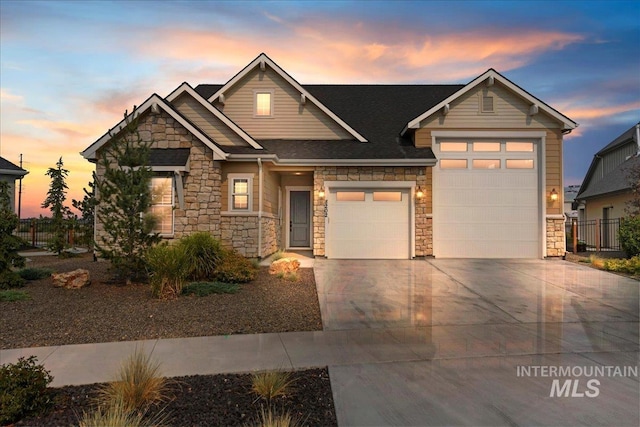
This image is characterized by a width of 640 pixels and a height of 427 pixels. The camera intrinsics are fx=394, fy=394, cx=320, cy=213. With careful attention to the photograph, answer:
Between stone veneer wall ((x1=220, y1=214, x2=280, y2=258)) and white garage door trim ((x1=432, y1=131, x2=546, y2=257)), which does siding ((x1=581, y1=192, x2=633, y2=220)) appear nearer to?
white garage door trim ((x1=432, y1=131, x2=546, y2=257))

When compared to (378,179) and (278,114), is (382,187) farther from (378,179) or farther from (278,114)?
(278,114)

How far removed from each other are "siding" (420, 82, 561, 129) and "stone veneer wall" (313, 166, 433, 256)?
2121mm

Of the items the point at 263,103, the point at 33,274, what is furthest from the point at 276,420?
the point at 263,103

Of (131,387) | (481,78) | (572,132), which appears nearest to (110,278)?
(131,387)

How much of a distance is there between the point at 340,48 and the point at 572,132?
914 centimetres

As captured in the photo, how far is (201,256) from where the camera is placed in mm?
9727

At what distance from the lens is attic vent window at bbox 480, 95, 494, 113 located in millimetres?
14680

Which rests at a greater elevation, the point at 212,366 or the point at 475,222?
the point at 475,222

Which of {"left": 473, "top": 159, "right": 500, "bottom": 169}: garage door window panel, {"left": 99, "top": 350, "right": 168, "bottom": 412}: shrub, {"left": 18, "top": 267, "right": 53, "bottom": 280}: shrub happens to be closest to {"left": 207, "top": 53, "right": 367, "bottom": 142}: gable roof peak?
{"left": 473, "top": 159, "right": 500, "bottom": 169}: garage door window panel

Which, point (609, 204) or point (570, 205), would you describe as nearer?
point (609, 204)

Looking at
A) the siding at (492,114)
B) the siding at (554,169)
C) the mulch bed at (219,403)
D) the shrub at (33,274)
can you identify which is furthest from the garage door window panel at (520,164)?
the shrub at (33,274)

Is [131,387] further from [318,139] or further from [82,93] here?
[82,93]

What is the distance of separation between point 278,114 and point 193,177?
4.66 metres

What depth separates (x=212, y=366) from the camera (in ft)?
15.0
